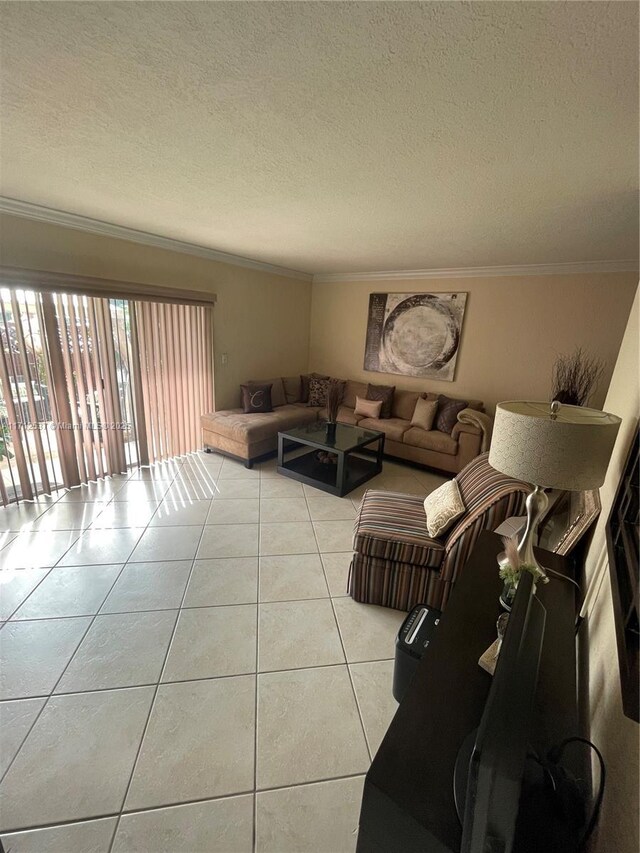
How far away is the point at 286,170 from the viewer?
1785 mm

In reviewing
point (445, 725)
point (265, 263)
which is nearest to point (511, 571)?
point (445, 725)

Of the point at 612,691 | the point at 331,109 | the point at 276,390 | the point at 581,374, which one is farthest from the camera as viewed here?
the point at 276,390

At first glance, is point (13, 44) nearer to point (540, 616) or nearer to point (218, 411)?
point (540, 616)

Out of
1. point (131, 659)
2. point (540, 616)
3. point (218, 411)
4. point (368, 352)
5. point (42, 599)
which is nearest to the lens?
point (540, 616)

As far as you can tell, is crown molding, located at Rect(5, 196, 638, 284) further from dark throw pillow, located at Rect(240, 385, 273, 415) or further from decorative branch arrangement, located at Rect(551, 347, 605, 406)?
dark throw pillow, located at Rect(240, 385, 273, 415)

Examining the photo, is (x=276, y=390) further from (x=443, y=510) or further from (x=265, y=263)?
(x=443, y=510)

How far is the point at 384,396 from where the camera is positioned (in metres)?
4.71

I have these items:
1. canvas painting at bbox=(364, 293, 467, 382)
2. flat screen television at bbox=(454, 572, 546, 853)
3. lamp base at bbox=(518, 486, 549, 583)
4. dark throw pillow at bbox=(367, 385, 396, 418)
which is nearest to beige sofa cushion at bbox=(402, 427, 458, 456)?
dark throw pillow at bbox=(367, 385, 396, 418)

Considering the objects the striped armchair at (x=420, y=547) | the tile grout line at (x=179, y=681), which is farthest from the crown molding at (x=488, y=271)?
the tile grout line at (x=179, y=681)

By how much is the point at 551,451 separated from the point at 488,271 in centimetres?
370

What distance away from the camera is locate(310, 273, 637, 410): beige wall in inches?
140

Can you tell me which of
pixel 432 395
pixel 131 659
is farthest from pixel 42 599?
pixel 432 395

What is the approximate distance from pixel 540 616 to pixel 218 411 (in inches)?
163

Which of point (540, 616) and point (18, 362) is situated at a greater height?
point (18, 362)
